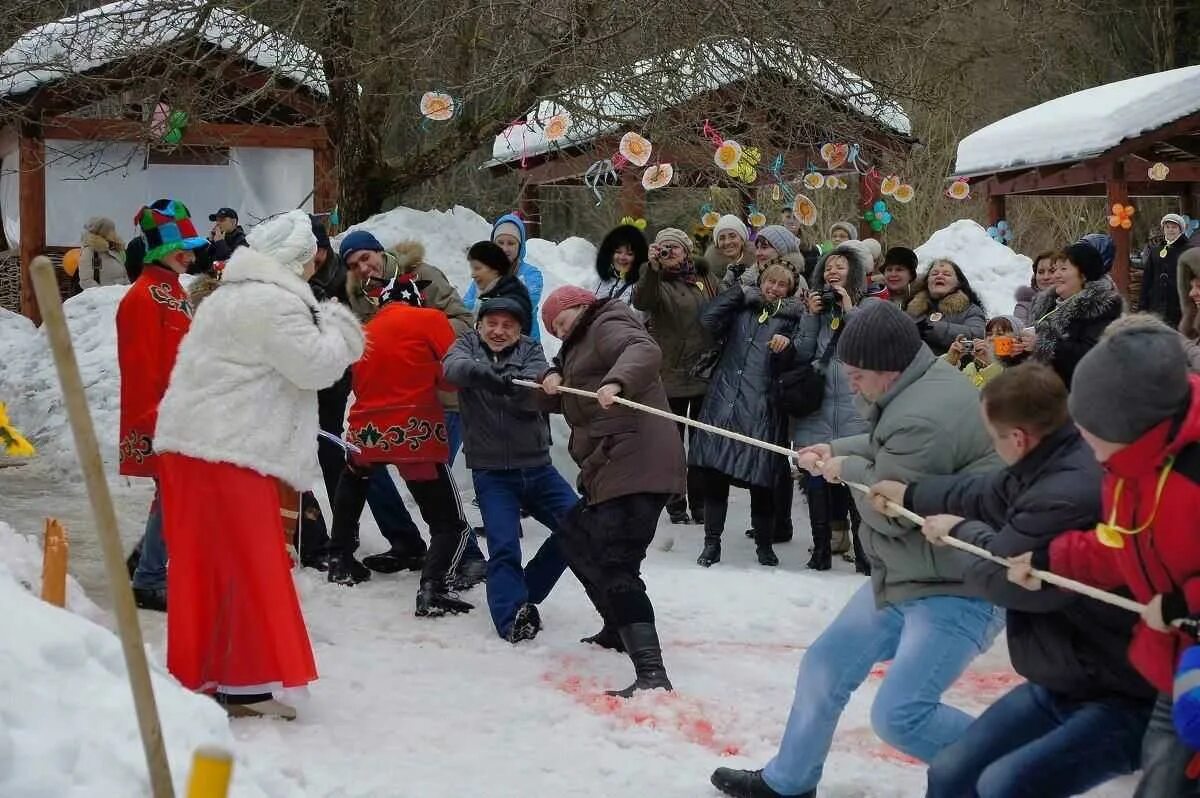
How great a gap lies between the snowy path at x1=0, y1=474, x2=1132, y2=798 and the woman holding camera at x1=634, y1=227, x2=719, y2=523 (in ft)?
4.44

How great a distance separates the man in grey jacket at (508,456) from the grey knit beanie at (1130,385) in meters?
3.74

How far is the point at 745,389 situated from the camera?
8625mm

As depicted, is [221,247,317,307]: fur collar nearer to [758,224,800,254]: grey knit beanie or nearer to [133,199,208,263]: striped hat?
[133,199,208,263]: striped hat

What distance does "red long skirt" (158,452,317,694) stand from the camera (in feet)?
16.9

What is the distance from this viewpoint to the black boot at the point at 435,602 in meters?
7.06

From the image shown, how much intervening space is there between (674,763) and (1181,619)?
93.4 inches

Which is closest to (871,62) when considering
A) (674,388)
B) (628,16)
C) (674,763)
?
(628,16)

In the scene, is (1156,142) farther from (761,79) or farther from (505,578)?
(505,578)

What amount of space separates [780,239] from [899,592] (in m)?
5.18

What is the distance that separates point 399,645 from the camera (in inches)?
259

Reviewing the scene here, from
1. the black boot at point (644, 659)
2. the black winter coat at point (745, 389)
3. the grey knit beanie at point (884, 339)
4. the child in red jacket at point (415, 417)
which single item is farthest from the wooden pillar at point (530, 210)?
the grey knit beanie at point (884, 339)

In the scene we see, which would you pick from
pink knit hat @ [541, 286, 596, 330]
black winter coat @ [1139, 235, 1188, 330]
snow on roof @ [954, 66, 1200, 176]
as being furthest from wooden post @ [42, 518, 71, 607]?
snow on roof @ [954, 66, 1200, 176]

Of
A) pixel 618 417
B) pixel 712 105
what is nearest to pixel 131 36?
pixel 712 105

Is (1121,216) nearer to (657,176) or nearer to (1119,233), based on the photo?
(1119,233)
